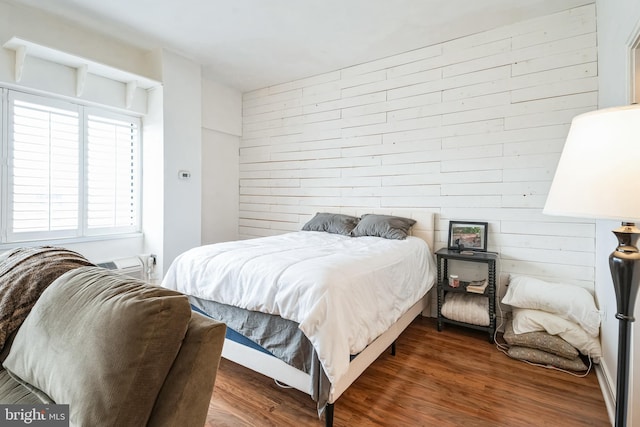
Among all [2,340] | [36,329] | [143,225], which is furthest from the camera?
[143,225]

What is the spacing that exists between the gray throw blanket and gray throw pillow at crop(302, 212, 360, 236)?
2356 millimetres

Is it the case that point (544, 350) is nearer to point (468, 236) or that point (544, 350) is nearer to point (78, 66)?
point (468, 236)

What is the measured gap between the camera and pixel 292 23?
2887 mm

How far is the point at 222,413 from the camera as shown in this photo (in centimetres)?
174

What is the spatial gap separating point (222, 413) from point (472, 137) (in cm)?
302

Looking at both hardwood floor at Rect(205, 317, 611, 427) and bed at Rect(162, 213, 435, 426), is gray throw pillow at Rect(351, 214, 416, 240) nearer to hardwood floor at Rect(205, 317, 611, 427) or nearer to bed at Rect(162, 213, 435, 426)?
bed at Rect(162, 213, 435, 426)

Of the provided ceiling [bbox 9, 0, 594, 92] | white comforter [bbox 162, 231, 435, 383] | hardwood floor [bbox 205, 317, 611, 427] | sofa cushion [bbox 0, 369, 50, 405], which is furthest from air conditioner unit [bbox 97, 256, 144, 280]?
sofa cushion [bbox 0, 369, 50, 405]

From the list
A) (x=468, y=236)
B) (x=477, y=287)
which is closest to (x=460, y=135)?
(x=468, y=236)

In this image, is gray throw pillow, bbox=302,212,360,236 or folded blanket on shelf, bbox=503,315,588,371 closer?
folded blanket on shelf, bbox=503,315,588,371

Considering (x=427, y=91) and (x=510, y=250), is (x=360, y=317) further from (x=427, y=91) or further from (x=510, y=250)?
(x=427, y=91)

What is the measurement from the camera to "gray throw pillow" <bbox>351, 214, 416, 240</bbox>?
299cm

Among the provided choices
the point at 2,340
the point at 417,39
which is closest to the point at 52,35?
the point at 2,340

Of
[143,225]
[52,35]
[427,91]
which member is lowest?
[143,225]

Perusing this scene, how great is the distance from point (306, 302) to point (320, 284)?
11 centimetres
